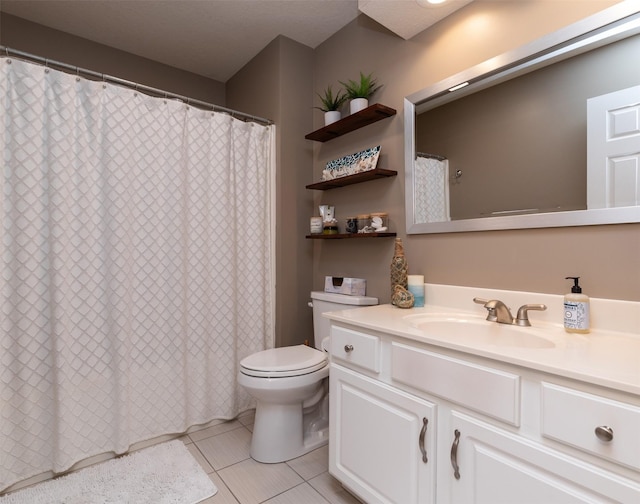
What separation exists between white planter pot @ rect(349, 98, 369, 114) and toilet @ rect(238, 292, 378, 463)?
1.05m

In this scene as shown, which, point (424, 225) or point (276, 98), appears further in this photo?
point (276, 98)

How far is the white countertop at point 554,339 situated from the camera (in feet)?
2.51

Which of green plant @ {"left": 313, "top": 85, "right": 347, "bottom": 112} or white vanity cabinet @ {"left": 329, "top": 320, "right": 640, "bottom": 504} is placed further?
green plant @ {"left": 313, "top": 85, "right": 347, "bottom": 112}

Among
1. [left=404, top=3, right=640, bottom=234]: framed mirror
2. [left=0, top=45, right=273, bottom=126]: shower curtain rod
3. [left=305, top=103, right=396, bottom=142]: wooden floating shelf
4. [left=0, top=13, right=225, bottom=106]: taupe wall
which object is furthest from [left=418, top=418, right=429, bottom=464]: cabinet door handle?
[left=0, top=13, right=225, bottom=106]: taupe wall

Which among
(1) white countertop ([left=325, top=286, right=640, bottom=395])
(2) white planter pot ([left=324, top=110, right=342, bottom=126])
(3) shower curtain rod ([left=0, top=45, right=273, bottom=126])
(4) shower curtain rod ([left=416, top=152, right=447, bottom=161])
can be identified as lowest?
(1) white countertop ([left=325, top=286, right=640, bottom=395])

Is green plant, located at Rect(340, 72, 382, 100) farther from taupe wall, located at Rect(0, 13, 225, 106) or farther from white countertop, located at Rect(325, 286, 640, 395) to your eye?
taupe wall, located at Rect(0, 13, 225, 106)

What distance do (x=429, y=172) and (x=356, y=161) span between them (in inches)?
17.4

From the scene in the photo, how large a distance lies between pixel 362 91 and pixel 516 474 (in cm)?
181

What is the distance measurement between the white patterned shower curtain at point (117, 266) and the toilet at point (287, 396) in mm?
458

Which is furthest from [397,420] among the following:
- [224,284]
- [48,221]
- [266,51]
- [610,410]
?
[266,51]

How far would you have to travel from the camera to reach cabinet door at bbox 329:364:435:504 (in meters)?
1.08

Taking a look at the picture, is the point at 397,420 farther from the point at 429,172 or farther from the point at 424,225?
the point at 429,172

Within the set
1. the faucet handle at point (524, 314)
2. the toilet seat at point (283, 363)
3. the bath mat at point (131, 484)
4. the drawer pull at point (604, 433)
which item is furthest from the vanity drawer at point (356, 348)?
the bath mat at point (131, 484)

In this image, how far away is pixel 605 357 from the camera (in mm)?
853
